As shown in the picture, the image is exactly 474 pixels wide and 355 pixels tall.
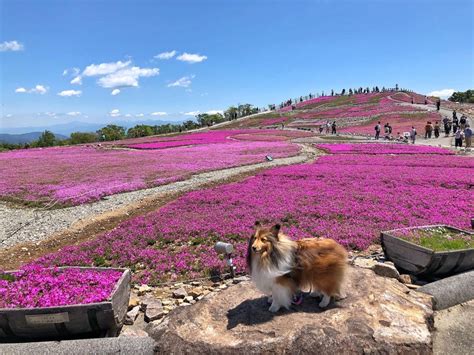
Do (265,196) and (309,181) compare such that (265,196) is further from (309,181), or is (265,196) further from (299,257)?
(299,257)

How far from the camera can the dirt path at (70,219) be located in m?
14.6

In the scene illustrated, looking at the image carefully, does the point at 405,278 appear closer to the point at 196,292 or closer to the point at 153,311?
the point at 196,292

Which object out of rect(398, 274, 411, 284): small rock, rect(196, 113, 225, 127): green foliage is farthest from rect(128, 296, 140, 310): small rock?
rect(196, 113, 225, 127): green foliage

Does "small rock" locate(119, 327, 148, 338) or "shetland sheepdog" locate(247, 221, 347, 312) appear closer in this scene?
"shetland sheepdog" locate(247, 221, 347, 312)

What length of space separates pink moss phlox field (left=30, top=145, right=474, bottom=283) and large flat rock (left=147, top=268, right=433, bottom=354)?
9.76ft

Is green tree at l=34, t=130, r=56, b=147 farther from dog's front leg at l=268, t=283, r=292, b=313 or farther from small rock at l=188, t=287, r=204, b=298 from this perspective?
dog's front leg at l=268, t=283, r=292, b=313

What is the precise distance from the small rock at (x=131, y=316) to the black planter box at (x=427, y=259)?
6.77 metres

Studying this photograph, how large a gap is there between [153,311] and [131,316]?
489 mm

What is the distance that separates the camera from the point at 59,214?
19469 mm

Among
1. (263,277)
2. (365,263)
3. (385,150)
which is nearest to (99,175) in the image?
(365,263)

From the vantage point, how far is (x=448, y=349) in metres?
7.10

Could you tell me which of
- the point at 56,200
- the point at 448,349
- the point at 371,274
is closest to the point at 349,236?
the point at 371,274

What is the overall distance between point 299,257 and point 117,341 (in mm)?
3651

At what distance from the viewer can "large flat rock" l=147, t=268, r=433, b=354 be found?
258 inches
